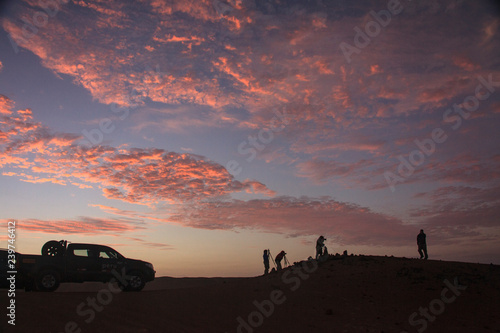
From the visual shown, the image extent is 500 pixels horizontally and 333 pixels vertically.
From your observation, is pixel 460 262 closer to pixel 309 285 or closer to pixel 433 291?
pixel 433 291

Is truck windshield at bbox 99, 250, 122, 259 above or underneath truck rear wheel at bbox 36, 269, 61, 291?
above

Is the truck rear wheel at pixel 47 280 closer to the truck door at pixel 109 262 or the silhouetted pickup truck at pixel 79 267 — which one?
the silhouetted pickup truck at pixel 79 267

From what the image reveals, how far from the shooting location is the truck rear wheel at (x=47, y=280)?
15.9 meters

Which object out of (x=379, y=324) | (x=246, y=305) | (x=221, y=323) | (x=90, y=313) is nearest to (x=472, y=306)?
(x=379, y=324)

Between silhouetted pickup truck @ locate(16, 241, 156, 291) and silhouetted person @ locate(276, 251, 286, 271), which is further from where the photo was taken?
silhouetted person @ locate(276, 251, 286, 271)

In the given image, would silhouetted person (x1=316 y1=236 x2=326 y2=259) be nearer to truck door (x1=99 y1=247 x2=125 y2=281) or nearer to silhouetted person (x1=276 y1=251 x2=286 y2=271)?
silhouetted person (x1=276 y1=251 x2=286 y2=271)
